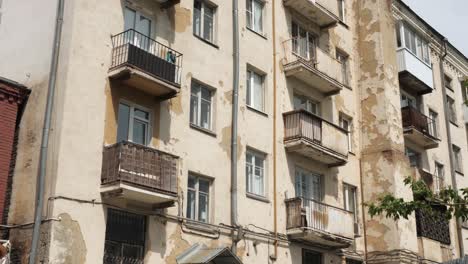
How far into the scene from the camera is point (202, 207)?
17422 millimetres

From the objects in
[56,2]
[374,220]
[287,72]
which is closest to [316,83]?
[287,72]

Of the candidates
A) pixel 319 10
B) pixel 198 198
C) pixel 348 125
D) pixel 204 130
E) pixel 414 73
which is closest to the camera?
pixel 198 198

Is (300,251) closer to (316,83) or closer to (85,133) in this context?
(316,83)

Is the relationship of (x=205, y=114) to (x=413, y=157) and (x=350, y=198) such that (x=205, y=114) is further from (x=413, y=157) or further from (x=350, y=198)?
(x=413, y=157)

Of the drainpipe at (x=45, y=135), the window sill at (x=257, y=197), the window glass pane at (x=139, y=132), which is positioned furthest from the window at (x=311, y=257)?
the drainpipe at (x=45, y=135)

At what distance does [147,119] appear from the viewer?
54.2ft

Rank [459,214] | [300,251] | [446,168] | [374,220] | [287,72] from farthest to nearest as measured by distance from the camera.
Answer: [446,168] < [374,220] < [287,72] < [300,251] < [459,214]

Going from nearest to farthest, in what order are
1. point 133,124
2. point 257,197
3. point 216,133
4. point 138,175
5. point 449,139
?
point 138,175, point 133,124, point 216,133, point 257,197, point 449,139

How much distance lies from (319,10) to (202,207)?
957 centimetres

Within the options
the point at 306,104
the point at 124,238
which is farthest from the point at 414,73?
the point at 124,238

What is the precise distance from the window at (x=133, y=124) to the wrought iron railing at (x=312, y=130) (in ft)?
18.9

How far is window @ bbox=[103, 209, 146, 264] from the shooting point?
49.0ft

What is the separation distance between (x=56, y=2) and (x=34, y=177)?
4567 millimetres

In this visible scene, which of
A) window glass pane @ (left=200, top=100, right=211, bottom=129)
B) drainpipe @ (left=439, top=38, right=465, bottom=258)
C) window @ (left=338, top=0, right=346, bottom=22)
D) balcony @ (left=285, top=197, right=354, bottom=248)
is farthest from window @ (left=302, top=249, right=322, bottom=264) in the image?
window @ (left=338, top=0, right=346, bottom=22)
